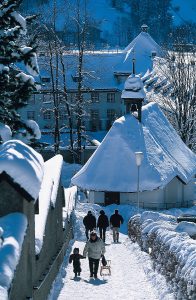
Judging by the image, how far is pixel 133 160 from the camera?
38750 millimetres

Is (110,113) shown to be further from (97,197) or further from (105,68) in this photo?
(97,197)

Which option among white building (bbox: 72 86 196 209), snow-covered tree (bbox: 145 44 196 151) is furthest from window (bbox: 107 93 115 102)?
white building (bbox: 72 86 196 209)

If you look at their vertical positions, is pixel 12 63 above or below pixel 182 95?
above

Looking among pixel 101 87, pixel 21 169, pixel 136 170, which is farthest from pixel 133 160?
pixel 101 87

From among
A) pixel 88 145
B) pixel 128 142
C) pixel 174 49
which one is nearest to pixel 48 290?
pixel 128 142

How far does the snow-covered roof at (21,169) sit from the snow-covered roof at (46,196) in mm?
2096

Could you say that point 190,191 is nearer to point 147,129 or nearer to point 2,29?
point 147,129

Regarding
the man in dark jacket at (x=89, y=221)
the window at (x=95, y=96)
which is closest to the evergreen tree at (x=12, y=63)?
the man in dark jacket at (x=89, y=221)

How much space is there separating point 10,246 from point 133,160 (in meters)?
29.9

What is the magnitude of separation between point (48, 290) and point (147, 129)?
90.7 feet

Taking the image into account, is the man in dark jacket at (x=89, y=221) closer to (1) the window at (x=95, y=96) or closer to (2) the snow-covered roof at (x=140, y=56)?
(2) the snow-covered roof at (x=140, y=56)

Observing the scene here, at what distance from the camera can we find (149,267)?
18047 millimetres

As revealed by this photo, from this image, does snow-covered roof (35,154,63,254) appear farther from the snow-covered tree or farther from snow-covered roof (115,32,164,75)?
snow-covered roof (115,32,164,75)

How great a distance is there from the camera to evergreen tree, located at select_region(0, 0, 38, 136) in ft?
63.3
